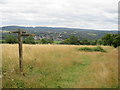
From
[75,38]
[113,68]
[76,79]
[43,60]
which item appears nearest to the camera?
[76,79]

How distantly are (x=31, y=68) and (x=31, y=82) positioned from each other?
7.65 ft

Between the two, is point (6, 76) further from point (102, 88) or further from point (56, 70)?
point (102, 88)

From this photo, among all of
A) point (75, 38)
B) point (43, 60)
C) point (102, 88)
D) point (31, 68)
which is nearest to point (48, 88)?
point (102, 88)

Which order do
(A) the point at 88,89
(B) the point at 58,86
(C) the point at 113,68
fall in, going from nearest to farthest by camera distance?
1. (A) the point at 88,89
2. (B) the point at 58,86
3. (C) the point at 113,68

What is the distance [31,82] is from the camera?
18.7 ft

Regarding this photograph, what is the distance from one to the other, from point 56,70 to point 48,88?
2415mm

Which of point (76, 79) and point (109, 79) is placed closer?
point (109, 79)

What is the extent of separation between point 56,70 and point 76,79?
4.82 ft

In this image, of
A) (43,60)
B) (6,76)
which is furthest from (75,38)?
(6,76)

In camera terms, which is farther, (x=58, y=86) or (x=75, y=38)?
(x=75, y=38)

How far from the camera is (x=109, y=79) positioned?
603 cm

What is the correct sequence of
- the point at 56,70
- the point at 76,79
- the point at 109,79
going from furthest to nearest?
the point at 56,70 → the point at 76,79 → the point at 109,79

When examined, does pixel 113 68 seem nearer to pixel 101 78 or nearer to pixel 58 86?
pixel 101 78

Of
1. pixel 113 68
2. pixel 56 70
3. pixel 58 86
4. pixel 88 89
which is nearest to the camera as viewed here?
pixel 88 89
